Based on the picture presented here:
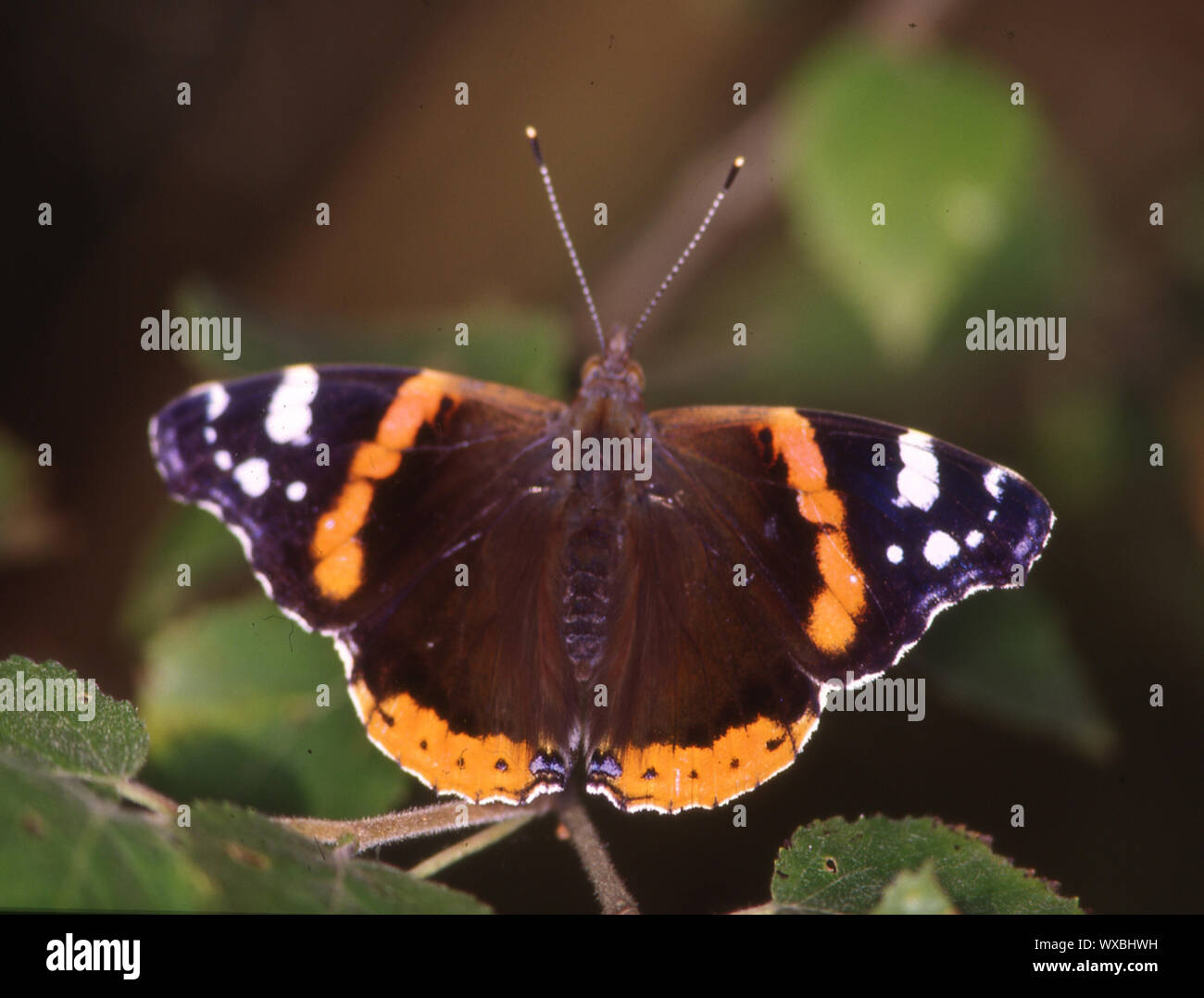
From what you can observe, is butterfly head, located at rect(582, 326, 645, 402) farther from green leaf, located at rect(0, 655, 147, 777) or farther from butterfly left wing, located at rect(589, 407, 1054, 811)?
green leaf, located at rect(0, 655, 147, 777)

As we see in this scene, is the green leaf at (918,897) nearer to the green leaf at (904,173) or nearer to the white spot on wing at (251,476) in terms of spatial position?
the white spot on wing at (251,476)

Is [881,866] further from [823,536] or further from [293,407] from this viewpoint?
[293,407]

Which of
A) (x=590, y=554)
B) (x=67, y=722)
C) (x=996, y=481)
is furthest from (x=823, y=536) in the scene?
(x=67, y=722)

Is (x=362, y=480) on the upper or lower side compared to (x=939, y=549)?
upper

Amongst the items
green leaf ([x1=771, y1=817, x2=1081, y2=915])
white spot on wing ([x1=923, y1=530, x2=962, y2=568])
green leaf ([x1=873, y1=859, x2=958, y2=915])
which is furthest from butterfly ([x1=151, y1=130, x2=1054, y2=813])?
green leaf ([x1=873, y1=859, x2=958, y2=915])

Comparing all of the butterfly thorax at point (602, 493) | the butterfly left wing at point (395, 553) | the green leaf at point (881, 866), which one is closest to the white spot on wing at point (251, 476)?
the butterfly left wing at point (395, 553)

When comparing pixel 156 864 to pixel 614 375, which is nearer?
pixel 156 864
